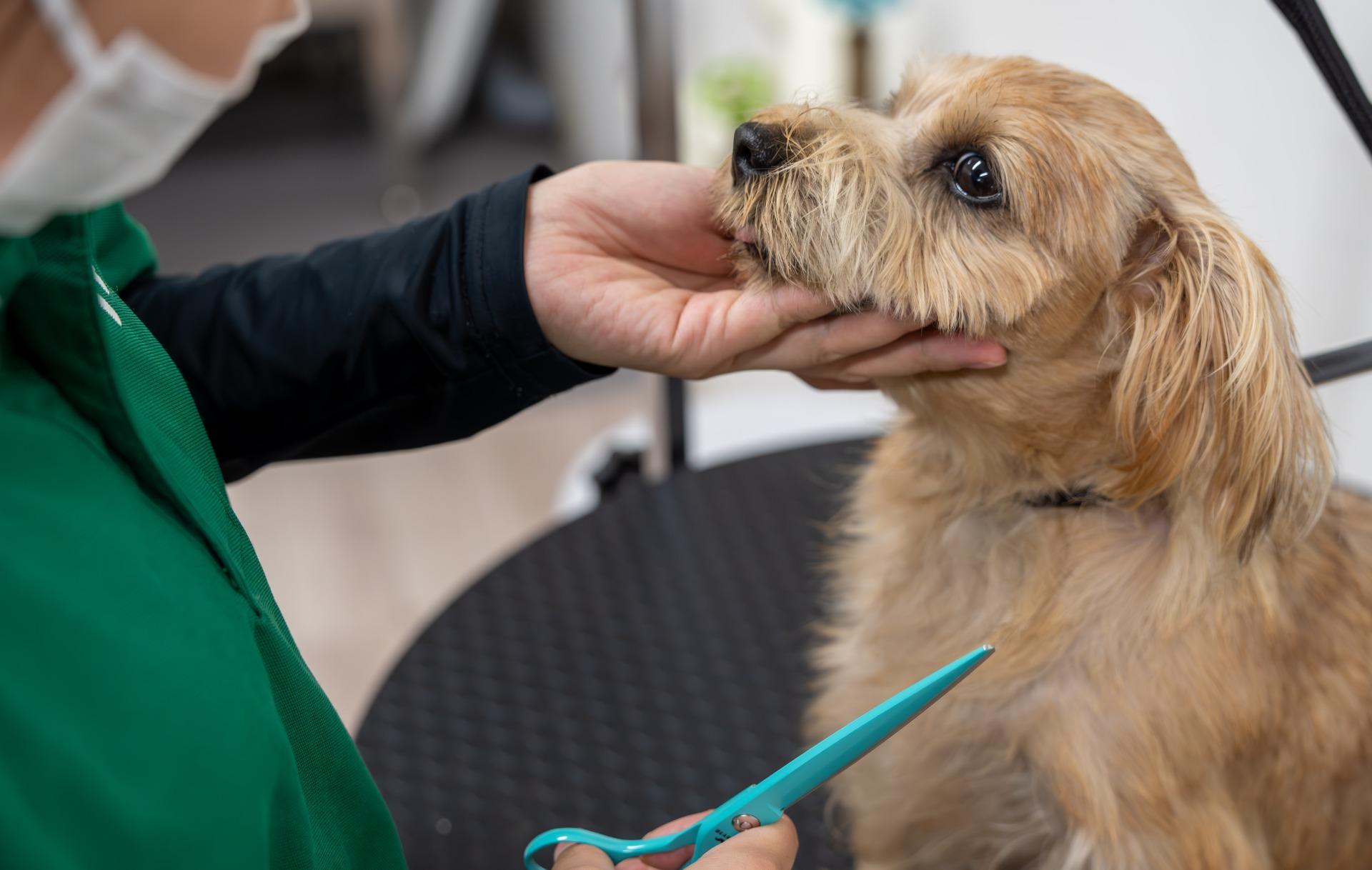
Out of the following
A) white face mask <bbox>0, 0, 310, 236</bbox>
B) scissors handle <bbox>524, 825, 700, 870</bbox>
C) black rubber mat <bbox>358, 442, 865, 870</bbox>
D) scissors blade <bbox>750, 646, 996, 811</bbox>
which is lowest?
black rubber mat <bbox>358, 442, 865, 870</bbox>

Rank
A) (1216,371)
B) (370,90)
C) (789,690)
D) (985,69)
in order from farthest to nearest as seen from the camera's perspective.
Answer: (370,90) → (789,690) → (985,69) → (1216,371)

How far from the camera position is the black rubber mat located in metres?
1.04

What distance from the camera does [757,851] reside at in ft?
2.02

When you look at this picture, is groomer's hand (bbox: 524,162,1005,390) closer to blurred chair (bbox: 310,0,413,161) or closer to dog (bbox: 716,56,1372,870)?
dog (bbox: 716,56,1372,870)

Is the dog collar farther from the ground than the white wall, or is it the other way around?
the white wall

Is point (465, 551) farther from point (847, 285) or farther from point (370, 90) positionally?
point (370, 90)

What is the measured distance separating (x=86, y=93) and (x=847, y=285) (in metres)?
0.58

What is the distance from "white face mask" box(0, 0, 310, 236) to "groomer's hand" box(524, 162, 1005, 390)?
442mm

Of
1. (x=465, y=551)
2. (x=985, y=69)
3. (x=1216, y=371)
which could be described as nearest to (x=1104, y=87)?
A: (x=985, y=69)

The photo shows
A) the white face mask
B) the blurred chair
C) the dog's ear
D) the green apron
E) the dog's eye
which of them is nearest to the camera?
the white face mask

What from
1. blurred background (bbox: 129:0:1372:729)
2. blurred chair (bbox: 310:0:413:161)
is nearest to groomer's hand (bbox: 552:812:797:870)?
blurred background (bbox: 129:0:1372:729)

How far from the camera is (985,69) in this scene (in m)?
0.88

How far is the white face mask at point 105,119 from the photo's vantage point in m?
0.37

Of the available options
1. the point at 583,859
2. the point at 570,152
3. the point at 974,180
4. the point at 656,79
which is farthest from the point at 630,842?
the point at 570,152
